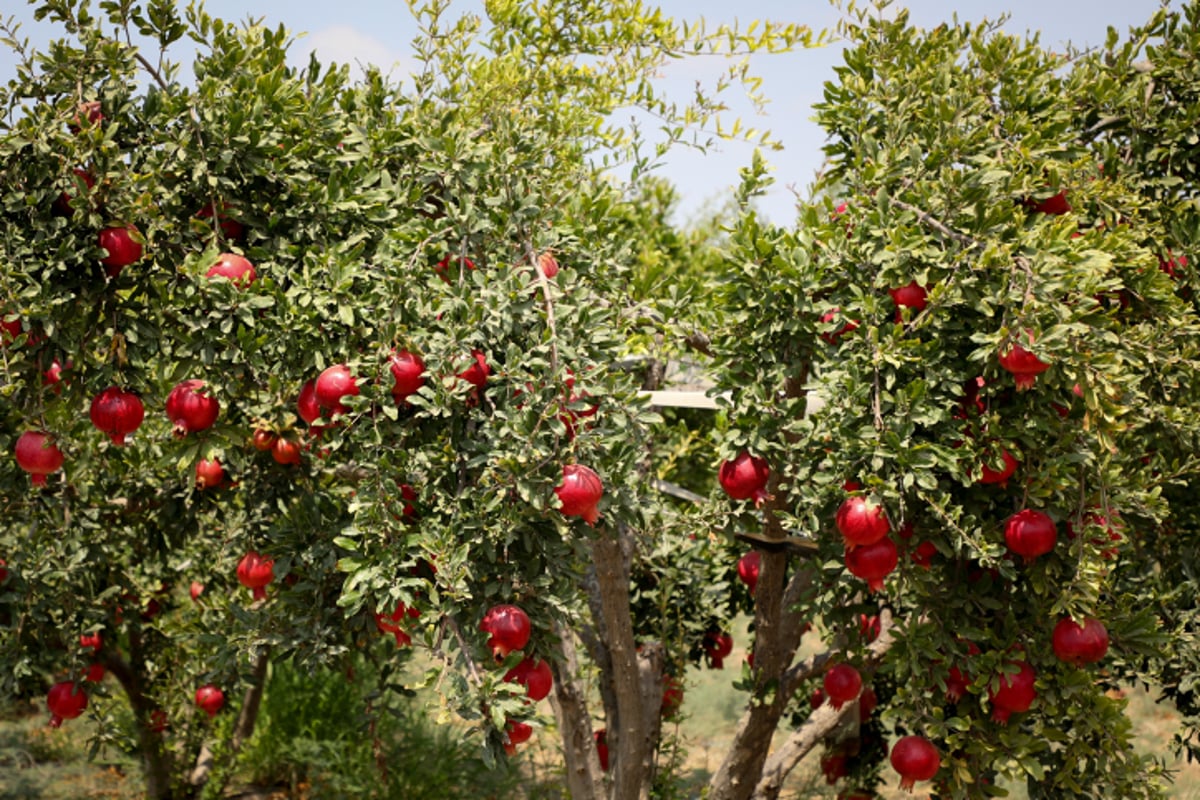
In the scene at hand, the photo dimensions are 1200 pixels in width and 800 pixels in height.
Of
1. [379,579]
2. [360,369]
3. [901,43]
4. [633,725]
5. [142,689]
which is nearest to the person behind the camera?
[379,579]

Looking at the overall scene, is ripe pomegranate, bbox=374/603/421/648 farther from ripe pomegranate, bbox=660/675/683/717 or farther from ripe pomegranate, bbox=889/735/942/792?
ripe pomegranate, bbox=660/675/683/717

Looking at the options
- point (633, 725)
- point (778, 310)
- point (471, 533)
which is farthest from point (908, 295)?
point (633, 725)

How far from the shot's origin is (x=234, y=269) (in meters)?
2.08

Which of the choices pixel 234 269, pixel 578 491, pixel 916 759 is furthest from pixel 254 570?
pixel 916 759

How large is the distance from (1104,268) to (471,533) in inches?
59.5

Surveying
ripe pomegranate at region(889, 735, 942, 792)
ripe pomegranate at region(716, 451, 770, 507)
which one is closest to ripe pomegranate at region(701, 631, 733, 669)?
ripe pomegranate at region(889, 735, 942, 792)

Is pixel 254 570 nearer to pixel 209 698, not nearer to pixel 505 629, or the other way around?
pixel 505 629

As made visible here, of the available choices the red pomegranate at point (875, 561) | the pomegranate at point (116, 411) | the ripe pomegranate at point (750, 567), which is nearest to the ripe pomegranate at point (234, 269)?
the pomegranate at point (116, 411)

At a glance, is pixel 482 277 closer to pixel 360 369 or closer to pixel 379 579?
pixel 360 369

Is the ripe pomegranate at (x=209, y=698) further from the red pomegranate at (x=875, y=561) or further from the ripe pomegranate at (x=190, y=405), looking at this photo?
the red pomegranate at (x=875, y=561)

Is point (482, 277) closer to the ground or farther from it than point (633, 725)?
farther from it

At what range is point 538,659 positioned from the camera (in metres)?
2.09

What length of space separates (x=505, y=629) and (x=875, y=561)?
84 centimetres

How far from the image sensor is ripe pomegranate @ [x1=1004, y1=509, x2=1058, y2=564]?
228 centimetres
